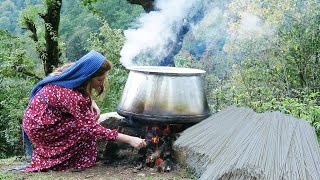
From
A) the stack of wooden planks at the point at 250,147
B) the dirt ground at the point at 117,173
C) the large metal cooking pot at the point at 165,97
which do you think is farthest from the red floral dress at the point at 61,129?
the stack of wooden planks at the point at 250,147

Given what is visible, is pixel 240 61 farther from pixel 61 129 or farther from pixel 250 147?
pixel 250 147

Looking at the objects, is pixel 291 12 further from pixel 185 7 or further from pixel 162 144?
pixel 162 144

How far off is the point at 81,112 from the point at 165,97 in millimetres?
844

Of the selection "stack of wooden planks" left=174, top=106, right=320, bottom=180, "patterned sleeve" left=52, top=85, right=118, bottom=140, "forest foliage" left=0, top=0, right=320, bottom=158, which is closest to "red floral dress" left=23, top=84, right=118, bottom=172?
"patterned sleeve" left=52, top=85, right=118, bottom=140

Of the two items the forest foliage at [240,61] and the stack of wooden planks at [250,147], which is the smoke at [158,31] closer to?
the forest foliage at [240,61]

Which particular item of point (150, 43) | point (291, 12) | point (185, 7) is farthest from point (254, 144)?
point (291, 12)

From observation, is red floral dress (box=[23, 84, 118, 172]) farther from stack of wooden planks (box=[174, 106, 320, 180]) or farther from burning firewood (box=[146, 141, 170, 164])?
stack of wooden planks (box=[174, 106, 320, 180])

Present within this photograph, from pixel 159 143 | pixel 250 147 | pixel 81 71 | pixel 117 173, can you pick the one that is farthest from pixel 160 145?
pixel 250 147

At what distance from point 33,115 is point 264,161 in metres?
2.26

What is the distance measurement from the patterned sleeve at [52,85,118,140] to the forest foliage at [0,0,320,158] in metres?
2.66

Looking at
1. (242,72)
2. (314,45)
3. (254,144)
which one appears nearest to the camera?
(254,144)

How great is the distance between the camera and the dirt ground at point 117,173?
12.9ft

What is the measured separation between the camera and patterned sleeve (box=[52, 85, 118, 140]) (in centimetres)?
390

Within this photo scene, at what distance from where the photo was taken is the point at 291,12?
328 inches
